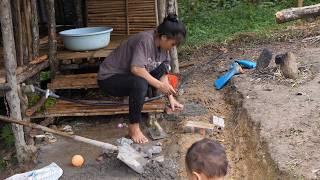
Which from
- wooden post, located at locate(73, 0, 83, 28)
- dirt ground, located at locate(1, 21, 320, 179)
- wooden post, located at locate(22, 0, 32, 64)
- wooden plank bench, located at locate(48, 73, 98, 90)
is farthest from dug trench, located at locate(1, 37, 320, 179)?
wooden post, located at locate(73, 0, 83, 28)

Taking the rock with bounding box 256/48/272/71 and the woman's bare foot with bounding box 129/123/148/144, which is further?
the rock with bounding box 256/48/272/71

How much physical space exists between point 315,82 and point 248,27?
4.45 meters

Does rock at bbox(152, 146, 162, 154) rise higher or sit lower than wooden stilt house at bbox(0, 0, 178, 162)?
lower

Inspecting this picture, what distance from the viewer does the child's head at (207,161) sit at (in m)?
2.47

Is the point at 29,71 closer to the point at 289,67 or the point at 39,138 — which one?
the point at 39,138

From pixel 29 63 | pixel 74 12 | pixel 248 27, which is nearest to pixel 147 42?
pixel 29 63

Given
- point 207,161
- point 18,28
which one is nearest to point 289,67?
point 18,28

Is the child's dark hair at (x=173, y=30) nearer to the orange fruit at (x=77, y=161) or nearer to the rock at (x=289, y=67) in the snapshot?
the orange fruit at (x=77, y=161)

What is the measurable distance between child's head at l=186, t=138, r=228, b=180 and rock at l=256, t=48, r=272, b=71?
458 cm

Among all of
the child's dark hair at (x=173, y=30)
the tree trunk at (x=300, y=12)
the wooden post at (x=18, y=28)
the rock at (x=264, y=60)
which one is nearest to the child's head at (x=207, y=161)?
the tree trunk at (x=300, y=12)

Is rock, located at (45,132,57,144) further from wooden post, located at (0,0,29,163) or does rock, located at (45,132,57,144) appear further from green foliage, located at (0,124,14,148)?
wooden post, located at (0,0,29,163)

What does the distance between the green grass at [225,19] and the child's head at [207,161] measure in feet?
22.9

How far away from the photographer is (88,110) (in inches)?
218

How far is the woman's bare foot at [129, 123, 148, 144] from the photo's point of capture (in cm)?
505
